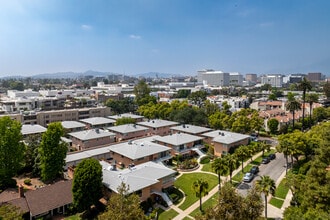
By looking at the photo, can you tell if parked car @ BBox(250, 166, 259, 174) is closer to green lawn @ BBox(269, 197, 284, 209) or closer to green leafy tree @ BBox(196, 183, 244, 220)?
green lawn @ BBox(269, 197, 284, 209)

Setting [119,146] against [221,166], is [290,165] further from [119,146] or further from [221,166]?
[119,146]

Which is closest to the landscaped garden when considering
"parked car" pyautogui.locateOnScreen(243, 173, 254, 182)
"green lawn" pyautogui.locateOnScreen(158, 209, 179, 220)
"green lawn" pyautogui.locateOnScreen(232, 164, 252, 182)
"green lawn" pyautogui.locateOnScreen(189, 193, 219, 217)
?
"green lawn" pyautogui.locateOnScreen(158, 209, 179, 220)

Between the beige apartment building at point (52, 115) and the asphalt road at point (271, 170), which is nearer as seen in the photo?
the asphalt road at point (271, 170)

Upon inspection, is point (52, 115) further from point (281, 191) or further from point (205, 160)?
point (281, 191)

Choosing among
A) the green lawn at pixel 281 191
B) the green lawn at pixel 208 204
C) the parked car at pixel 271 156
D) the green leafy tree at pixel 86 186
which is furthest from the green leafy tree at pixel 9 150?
the parked car at pixel 271 156

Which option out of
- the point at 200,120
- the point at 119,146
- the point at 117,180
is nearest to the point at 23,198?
the point at 117,180

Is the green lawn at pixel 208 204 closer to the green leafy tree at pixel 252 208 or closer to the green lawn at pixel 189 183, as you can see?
the green lawn at pixel 189 183
